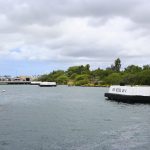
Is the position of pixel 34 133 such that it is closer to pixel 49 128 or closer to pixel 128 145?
pixel 49 128

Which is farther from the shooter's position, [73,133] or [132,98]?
[132,98]

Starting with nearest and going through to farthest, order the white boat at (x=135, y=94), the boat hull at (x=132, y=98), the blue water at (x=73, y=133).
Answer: the blue water at (x=73, y=133)
the white boat at (x=135, y=94)
the boat hull at (x=132, y=98)

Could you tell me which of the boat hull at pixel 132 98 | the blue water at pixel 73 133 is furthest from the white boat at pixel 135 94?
the blue water at pixel 73 133

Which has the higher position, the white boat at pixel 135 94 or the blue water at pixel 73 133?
the white boat at pixel 135 94

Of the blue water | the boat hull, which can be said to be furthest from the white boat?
the blue water

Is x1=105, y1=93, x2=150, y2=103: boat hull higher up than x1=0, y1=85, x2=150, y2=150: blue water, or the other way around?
x1=105, y1=93, x2=150, y2=103: boat hull

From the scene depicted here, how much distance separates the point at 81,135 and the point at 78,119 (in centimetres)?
2085

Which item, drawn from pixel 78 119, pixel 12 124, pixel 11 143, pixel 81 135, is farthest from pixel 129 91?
pixel 11 143

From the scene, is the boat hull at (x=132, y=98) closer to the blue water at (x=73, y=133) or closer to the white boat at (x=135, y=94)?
the white boat at (x=135, y=94)

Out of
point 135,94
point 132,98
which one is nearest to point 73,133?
point 132,98

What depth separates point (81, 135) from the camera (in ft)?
182

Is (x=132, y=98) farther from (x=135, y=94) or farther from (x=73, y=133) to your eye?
(x=73, y=133)

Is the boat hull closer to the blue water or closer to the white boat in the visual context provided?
the white boat

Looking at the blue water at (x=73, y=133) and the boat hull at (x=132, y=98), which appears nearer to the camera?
the blue water at (x=73, y=133)
